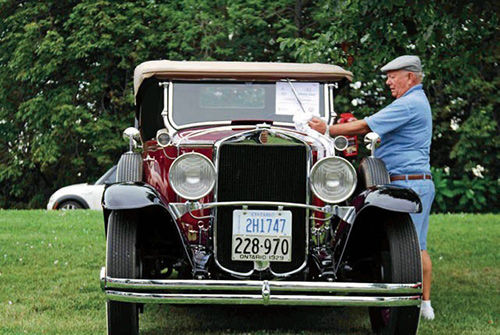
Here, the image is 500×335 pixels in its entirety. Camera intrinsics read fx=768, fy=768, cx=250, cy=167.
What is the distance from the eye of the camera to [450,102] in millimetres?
21250

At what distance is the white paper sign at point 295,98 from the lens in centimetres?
591

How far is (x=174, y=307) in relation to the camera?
618 centimetres

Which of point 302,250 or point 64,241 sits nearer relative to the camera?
point 302,250

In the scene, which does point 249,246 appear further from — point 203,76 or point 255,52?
point 255,52

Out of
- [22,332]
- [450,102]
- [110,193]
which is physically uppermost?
[450,102]

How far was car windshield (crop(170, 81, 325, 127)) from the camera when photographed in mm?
5855

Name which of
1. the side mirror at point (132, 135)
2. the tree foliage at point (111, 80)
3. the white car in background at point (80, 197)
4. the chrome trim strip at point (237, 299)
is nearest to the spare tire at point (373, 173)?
the chrome trim strip at point (237, 299)

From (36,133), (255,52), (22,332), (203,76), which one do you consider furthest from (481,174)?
(22,332)

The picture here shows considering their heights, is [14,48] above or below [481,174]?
above

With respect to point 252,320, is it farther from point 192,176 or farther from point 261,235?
point 192,176

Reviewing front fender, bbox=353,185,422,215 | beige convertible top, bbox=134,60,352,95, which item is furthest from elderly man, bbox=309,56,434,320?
front fender, bbox=353,185,422,215

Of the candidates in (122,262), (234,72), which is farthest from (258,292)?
(234,72)

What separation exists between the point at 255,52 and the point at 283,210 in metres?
17.4

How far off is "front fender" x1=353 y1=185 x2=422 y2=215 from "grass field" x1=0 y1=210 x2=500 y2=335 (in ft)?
3.44
